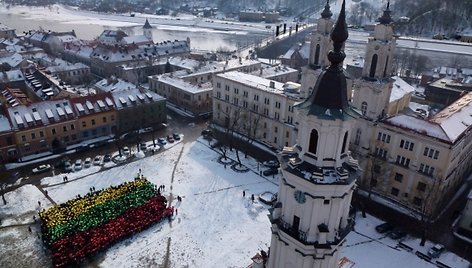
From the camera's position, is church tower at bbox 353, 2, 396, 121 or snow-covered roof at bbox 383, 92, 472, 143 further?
church tower at bbox 353, 2, 396, 121

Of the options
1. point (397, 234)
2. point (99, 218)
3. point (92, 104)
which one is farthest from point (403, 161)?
point (92, 104)

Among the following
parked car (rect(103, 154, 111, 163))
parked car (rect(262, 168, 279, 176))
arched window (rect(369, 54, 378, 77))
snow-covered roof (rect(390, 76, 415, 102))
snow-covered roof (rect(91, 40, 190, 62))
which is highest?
arched window (rect(369, 54, 378, 77))

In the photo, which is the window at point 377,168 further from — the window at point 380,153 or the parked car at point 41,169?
the parked car at point 41,169

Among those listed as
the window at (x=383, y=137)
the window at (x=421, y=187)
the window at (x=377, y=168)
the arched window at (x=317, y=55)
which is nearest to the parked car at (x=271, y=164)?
the window at (x=377, y=168)

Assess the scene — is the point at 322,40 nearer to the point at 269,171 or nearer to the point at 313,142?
the point at 269,171

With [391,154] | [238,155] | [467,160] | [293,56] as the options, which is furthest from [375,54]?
[293,56]

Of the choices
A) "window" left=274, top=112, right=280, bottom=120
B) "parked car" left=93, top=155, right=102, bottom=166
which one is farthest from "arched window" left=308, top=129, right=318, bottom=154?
"parked car" left=93, top=155, right=102, bottom=166

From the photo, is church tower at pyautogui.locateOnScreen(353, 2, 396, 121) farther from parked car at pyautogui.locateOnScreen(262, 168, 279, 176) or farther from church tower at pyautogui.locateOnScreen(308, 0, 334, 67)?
parked car at pyautogui.locateOnScreen(262, 168, 279, 176)

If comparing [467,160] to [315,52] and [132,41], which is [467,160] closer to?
[315,52]
